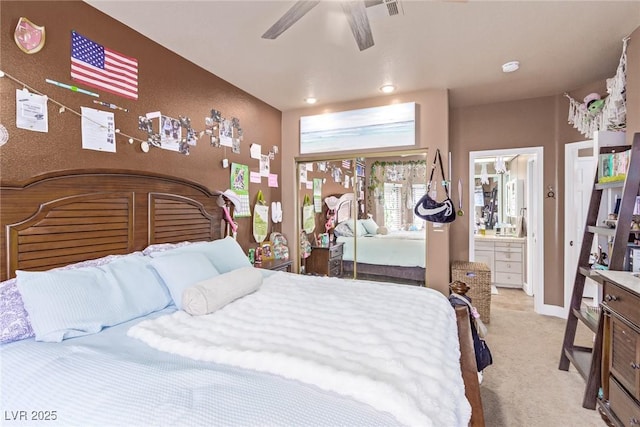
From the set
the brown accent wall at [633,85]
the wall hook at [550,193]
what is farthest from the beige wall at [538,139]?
the brown accent wall at [633,85]

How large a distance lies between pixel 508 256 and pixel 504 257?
58 millimetres

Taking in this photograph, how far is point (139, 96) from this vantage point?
2283mm

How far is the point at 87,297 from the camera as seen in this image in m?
1.45

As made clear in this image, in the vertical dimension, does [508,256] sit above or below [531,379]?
above

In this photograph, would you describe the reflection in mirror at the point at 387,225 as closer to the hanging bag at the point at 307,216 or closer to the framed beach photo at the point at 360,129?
the framed beach photo at the point at 360,129

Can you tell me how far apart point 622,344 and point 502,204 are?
4.01 meters

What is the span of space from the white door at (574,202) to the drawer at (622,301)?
192 centimetres

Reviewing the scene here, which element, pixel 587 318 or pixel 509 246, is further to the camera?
pixel 509 246

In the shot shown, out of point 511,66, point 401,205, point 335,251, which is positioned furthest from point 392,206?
point 511,66

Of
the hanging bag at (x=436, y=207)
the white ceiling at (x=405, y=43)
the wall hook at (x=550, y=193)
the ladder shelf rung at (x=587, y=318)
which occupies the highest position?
the white ceiling at (x=405, y=43)

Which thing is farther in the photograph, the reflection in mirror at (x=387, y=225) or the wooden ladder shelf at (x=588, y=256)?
the reflection in mirror at (x=387, y=225)

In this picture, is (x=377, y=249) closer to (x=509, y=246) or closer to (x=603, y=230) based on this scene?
(x=603, y=230)

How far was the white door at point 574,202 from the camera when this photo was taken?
11.4 feet

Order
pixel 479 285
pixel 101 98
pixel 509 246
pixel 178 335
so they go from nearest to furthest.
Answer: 1. pixel 178 335
2. pixel 101 98
3. pixel 479 285
4. pixel 509 246
